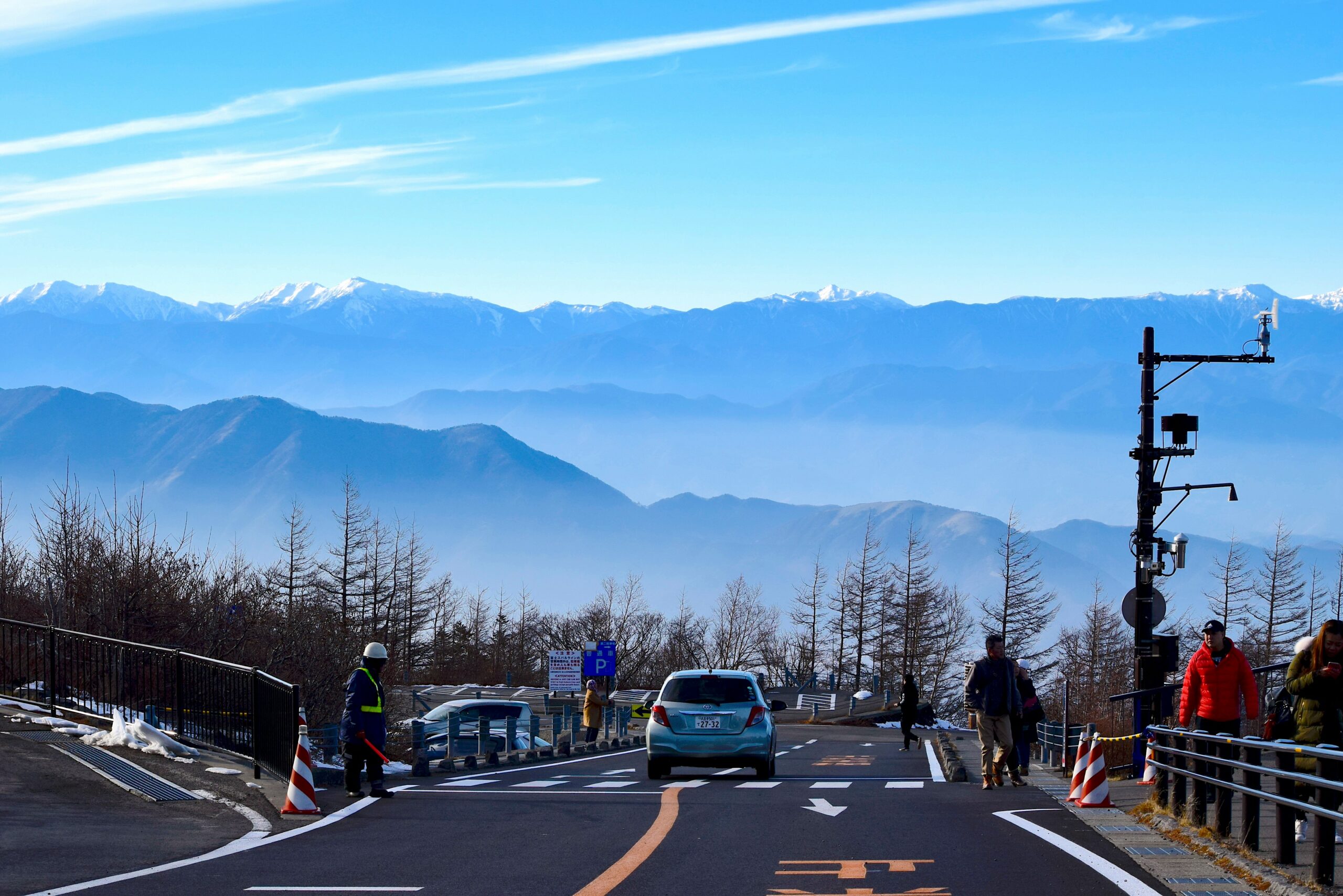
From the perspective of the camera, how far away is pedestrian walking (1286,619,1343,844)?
416 inches

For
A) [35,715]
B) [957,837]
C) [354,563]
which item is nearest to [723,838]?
[957,837]

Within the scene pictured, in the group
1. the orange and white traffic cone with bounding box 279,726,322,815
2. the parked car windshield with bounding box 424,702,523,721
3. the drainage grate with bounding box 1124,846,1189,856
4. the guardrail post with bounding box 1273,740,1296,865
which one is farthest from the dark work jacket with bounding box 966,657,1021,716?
the parked car windshield with bounding box 424,702,523,721

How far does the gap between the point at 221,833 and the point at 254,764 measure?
9.89 ft

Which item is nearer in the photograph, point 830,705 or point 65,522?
point 65,522

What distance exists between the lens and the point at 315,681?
3484 centimetres

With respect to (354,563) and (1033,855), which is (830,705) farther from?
(1033,855)

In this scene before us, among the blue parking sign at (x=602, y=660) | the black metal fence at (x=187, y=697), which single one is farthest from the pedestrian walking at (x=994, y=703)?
the blue parking sign at (x=602, y=660)

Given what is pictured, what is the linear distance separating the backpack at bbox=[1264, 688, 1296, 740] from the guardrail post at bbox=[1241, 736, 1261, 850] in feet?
4.19

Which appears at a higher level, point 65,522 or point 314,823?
point 65,522

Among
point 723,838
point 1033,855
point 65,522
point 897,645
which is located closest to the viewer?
point 1033,855

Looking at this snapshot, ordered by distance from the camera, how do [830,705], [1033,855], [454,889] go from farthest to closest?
[830,705] → [1033,855] → [454,889]

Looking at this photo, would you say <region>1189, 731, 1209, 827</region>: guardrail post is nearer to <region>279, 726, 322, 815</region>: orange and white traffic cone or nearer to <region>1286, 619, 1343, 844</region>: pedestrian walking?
<region>1286, 619, 1343, 844</region>: pedestrian walking

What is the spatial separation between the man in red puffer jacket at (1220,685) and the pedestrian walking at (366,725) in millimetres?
7471

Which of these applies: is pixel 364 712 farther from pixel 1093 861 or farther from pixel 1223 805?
pixel 1223 805
